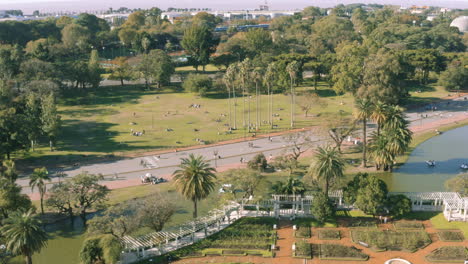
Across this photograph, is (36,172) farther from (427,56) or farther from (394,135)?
(427,56)

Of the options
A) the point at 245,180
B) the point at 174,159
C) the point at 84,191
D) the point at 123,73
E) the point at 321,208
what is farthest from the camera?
the point at 123,73

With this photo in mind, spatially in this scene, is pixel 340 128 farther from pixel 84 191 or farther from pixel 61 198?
pixel 61 198

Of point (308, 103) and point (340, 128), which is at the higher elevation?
point (308, 103)

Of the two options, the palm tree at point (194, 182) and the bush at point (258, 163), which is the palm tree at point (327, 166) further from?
the bush at point (258, 163)

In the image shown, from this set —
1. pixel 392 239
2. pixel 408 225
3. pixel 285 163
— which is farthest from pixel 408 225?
pixel 285 163

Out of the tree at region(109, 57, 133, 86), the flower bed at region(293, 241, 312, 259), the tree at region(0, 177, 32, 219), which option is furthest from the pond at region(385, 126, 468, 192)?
the tree at region(109, 57, 133, 86)

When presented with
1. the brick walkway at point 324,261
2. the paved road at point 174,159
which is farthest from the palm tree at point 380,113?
the brick walkway at point 324,261
